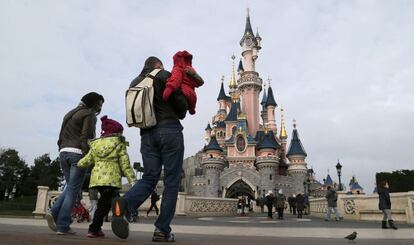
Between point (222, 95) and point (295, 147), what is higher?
point (222, 95)

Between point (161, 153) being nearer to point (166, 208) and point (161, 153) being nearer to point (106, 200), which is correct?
point (166, 208)

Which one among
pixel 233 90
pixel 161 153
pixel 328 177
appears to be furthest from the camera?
pixel 328 177

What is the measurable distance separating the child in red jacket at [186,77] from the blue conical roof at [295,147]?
4587 centimetres

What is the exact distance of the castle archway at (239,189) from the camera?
46.5 metres

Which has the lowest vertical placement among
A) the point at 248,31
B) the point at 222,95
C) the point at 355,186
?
the point at 355,186

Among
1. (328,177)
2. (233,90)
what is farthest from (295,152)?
(328,177)

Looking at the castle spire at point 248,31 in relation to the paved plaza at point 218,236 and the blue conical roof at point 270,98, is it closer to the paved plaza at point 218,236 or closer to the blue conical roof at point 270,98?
the blue conical roof at point 270,98

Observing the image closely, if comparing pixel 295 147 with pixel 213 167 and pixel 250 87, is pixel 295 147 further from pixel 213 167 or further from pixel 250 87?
pixel 250 87

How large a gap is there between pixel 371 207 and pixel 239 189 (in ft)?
111

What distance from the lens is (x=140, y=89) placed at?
3.55m

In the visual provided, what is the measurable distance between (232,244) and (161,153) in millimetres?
Result: 1155

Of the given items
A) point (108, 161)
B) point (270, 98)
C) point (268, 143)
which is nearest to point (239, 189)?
point (268, 143)

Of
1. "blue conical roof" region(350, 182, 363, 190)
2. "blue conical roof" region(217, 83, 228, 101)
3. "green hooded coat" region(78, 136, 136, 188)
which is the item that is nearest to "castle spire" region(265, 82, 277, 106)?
"blue conical roof" region(217, 83, 228, 101)

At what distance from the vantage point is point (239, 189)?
157ft
